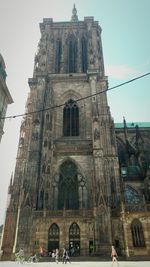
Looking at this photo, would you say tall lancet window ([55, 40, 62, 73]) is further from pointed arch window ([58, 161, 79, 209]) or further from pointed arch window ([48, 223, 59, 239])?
pointed arch window ([48, 223, 59, 239])

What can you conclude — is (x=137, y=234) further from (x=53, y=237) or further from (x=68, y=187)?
(x=68, y=187)

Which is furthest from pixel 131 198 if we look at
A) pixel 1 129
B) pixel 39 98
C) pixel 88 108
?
pixel 1 129

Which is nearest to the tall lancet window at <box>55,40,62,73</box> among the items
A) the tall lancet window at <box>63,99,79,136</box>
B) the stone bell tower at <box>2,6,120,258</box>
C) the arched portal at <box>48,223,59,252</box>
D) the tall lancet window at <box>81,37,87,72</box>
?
the stone bell tower at <box>2,6,120,258</box>

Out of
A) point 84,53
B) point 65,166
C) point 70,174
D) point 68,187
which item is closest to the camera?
point 68,187

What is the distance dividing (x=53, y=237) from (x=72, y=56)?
28522mm

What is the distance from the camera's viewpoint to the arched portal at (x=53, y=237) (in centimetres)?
2223

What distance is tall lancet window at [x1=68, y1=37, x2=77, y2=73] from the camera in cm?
3807

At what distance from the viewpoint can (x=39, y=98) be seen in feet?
104

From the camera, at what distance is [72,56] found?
39719 mm

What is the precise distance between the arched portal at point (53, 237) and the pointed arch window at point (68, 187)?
246 centimetres

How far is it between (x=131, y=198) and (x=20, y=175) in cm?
1320

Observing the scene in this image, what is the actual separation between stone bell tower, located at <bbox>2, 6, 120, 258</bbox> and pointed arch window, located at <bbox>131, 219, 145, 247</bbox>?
2186 mm

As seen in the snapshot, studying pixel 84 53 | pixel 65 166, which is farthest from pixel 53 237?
pixel 84 53

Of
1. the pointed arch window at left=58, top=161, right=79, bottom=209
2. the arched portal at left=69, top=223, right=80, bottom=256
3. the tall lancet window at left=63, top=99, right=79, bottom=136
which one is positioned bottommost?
the arched portal at left=69, top=223, right=80, bottom=256
